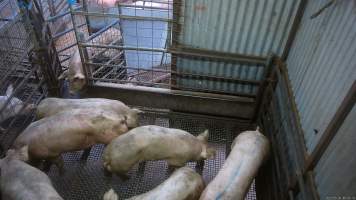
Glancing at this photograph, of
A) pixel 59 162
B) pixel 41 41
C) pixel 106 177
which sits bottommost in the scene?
pixel 106 177

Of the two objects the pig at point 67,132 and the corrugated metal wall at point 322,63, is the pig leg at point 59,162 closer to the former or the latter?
the pig at point 67,132

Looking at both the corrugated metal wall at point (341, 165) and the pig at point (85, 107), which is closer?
the corrugated metal wall at point (341, 165)

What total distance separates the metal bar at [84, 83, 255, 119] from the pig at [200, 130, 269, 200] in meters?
0.60

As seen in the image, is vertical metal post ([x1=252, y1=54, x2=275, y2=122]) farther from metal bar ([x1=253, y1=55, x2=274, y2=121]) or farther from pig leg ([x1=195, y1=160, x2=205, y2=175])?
pig leg ([x1=195, y1=160, x2=205, y2=175])

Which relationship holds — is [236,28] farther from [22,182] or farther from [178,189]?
[22,182]

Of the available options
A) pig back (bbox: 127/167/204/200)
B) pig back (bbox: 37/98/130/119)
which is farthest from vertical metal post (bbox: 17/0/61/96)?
pig back (bbox: 127/167/204/200)

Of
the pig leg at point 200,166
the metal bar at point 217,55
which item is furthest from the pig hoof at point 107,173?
the metal bar at point 217,55

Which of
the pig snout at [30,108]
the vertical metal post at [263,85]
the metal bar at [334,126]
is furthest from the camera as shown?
the pig snout at [30,108]

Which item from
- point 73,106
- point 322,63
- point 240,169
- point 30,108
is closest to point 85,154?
point 73,106

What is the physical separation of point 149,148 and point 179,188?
1.42ft

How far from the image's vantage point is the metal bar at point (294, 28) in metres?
2.58

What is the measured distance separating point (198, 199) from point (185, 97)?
1.25 m

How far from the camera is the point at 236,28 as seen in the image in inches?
114

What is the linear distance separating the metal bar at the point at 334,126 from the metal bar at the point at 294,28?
3.83 ft
